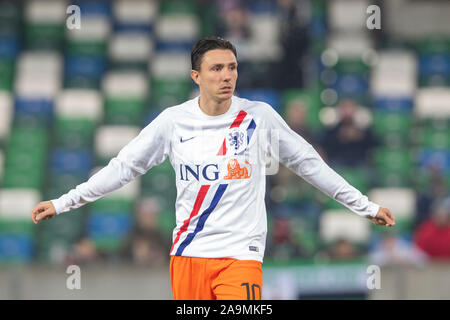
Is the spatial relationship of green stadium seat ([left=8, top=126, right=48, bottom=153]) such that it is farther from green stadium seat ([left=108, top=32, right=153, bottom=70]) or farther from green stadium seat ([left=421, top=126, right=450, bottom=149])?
green stadium seat ([left=421, top=126, right=450, bottom=149])

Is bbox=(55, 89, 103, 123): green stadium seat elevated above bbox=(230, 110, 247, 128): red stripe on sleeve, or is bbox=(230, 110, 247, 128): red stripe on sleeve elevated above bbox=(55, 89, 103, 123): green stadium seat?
bbox=(55, 89, 103, 123): green stadium seat

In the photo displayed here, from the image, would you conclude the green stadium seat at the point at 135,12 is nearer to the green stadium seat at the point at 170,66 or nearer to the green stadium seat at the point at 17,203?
the green stadium seat at the point at 170,66

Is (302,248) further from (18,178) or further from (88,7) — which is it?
(88,7)

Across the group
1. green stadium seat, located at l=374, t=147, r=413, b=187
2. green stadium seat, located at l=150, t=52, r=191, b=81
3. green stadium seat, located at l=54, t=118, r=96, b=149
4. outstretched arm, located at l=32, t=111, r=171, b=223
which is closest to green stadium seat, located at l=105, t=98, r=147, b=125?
green stadium seat, located at l=54, t=118, r=96, b=149

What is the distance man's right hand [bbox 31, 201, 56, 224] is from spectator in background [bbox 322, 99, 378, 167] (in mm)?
5920

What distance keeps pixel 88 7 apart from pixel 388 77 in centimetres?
506

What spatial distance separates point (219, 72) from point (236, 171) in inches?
22.2

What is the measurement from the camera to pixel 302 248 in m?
8.57

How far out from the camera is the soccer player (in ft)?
14.2

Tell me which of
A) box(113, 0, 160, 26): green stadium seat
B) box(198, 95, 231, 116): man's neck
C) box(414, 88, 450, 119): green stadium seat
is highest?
box(113, 0, 160, 26): green stadium seat

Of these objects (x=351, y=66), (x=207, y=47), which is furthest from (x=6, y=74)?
(x=207, y=47)

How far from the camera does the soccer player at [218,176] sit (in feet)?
14.2

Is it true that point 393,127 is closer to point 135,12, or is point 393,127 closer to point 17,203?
point 135,12

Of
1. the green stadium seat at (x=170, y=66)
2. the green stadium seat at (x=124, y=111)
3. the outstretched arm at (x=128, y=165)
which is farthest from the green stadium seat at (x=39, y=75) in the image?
the outstretched arm at (x=128, y=165)
